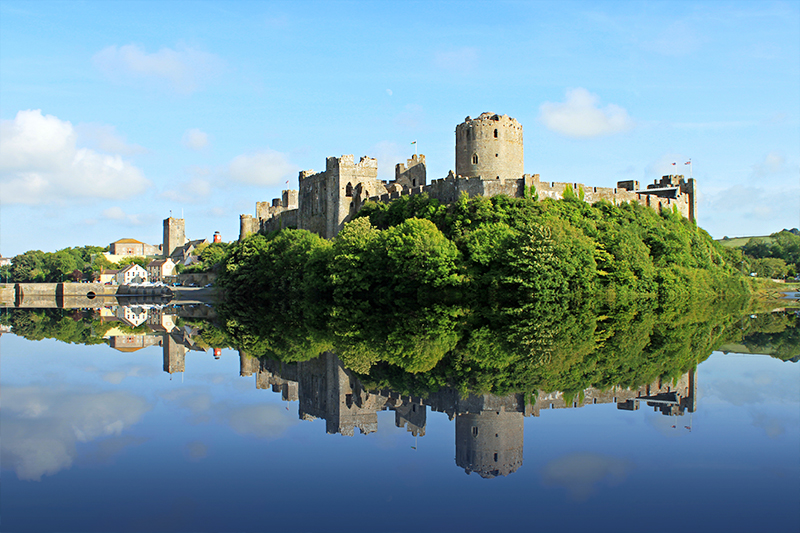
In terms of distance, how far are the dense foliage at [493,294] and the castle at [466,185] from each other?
152 cm

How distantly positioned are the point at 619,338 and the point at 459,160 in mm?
30605

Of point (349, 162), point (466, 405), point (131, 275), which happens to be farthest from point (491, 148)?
point (131, 275)

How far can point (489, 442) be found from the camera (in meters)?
9.44

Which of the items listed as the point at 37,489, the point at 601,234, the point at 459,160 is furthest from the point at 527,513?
the point at 459,160

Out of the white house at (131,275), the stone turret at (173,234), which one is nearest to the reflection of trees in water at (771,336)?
the white house at (131,275)

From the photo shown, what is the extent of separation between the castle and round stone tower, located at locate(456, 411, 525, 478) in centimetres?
3515

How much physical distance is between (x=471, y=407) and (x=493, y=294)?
24.1 meters

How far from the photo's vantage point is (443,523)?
283 inches

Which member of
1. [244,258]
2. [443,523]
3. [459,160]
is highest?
[459,160]

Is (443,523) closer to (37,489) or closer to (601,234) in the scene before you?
(37,489)

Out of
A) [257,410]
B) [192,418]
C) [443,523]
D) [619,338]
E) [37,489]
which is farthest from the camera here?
[619,338]

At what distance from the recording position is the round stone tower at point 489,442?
869 cm

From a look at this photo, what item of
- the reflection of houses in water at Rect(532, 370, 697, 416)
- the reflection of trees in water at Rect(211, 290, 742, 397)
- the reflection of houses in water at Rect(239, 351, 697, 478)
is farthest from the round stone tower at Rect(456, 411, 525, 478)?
the reflection of trees in water at Rect(211, 290, 742, 397)

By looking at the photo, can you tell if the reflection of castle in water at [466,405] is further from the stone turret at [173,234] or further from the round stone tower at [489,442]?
the stone turret at [173,234]
